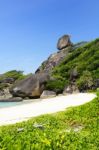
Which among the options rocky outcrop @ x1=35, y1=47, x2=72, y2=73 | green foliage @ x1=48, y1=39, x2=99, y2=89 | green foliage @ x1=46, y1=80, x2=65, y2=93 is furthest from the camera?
rocky outcrop @ x1=35, y1=47, x2=72, y2=73

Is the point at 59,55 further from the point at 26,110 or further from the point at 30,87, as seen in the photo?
the point at 26,110

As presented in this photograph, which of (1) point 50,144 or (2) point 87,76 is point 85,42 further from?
(1) point 50,144

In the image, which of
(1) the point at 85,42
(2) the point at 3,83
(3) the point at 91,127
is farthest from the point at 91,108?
(1) the point at 85,42

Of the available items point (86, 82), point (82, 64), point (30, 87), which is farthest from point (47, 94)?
point (82, 64)

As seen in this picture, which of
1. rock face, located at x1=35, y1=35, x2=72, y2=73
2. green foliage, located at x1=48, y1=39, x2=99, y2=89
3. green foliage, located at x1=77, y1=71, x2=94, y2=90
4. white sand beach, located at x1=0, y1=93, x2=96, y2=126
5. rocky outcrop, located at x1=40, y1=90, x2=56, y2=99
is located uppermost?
rock face, located at x1=35, y1=35, x2=72, y2=73

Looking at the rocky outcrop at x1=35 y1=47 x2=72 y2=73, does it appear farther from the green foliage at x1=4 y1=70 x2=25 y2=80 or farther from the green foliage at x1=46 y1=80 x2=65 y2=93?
the green foliage at x1=46 y1=80 x2=65 y2=93

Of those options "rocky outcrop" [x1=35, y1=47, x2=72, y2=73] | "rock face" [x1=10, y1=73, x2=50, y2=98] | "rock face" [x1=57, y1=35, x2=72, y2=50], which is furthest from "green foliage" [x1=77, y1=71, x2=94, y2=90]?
"rock face" [x1=57, y1=35, x2=72, y2=50]

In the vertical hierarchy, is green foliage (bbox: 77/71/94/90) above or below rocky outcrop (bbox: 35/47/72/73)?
below

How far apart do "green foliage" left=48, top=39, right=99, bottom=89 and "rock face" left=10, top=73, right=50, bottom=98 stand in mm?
5548

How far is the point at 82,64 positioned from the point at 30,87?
1427cm

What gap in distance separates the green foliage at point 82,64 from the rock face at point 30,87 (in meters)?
5.55

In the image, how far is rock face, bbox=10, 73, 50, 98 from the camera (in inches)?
2595

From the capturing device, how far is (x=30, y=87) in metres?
66.2

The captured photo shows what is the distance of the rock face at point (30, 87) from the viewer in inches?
2595
